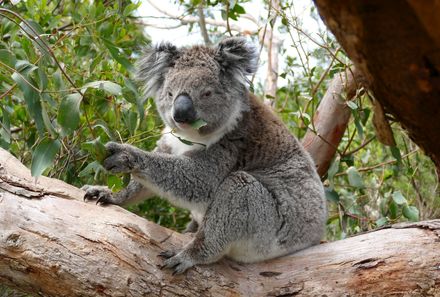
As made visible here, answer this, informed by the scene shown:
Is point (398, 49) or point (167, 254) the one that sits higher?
point (398, 49)

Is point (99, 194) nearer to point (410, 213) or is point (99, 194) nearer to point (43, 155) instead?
point (43, 155)

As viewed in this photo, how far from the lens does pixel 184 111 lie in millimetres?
3420

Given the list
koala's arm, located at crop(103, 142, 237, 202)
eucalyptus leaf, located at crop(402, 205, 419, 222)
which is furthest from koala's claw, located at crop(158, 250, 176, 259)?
eucalyptus leaf, located at crop(402, 205, 419, 222)

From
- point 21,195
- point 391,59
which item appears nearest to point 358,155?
point 21,195

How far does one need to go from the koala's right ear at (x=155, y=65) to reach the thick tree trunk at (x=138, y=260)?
1.11 meters

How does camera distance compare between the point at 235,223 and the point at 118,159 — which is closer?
the point at 118,159

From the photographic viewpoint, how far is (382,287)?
289 cm

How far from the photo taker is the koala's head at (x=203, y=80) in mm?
3609

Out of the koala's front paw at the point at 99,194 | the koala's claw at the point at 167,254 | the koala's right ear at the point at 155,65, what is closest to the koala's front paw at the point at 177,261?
the koala's claw at the point at 167,254

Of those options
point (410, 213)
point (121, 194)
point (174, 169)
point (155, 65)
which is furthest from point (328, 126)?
point (121, 194)

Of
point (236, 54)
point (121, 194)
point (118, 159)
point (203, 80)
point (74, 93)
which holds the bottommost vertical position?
point (121, 194)

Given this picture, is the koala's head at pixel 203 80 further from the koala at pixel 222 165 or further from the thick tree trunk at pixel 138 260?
the thick tree trunk at pixel 138 260

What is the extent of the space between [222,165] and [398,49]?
7.47 feet

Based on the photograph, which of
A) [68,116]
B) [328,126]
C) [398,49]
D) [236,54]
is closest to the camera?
[398,49]
